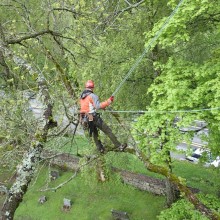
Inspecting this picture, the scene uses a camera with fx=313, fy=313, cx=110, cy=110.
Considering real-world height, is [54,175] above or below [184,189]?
below

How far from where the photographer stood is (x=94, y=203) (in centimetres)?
1761

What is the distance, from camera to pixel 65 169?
21.0 m

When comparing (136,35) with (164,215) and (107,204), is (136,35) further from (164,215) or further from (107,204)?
(107,204)

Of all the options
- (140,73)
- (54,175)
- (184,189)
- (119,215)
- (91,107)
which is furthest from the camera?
(54,175)

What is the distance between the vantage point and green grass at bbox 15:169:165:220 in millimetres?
16625

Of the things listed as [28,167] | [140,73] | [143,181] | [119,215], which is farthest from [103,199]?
[28,167]

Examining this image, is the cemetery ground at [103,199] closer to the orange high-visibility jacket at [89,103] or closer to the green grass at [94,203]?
the green grass at [94,203]

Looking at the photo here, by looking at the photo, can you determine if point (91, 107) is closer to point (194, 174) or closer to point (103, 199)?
point (103, 199)

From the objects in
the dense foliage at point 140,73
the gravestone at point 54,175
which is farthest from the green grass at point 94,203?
the dense foliage at point 140,73

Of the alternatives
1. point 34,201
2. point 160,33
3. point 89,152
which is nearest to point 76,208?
point 34,201

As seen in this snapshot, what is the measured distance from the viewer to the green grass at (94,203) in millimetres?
16625

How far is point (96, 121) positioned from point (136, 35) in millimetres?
6155

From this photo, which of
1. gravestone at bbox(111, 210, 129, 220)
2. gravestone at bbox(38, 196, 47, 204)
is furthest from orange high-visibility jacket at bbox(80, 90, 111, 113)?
gravestone at bbox(38, 196, 47, 204)

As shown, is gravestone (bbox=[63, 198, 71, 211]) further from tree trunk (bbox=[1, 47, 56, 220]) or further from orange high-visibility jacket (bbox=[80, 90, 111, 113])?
tree trunk (bbox=[1, 47, 56, 220])
